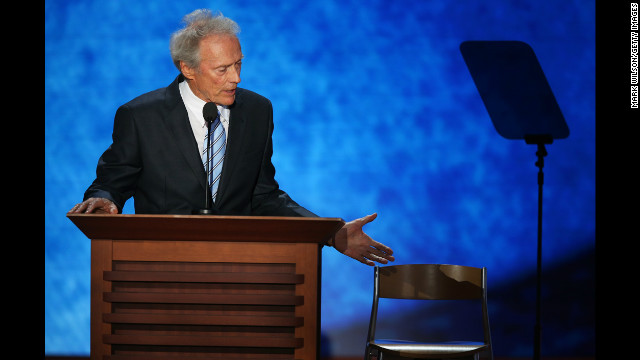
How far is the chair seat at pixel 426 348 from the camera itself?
9.13ft

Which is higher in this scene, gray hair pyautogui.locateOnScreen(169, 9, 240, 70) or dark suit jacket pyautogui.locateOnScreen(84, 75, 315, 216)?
gray hair pyautogui.locateOnScreen(169, 9, 240, 70)

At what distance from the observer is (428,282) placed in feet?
10.4

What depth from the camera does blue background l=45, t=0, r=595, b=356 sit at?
4270 millimetres

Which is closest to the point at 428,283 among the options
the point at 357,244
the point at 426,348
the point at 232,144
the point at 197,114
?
the point at 426,348

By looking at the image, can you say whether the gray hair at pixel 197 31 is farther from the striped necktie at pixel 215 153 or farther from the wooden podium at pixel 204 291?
the wooden podium at pixel 204 291

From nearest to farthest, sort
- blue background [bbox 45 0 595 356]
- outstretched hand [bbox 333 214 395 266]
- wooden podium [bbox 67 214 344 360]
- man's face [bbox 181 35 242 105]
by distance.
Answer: wooden podium [bbox 67 214 344 360]
outstretched hand [bbox 333 214 395 266]
man's face [bbox 181 35 242 105]
blue background [bbox 45 0 595 356]

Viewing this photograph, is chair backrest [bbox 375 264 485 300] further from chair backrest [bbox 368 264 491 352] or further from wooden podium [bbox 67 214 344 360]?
wooden podium [bbox 67 214 344 360]

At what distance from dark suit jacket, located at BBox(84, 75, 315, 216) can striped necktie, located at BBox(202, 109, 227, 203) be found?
4cm

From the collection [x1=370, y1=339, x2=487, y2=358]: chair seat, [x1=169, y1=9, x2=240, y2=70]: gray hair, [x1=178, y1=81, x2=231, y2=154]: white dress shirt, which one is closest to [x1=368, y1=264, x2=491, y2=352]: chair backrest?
[x1=370, y1=339, x2=487, y2=358]: chair seat

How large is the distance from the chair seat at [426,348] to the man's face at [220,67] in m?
1.20

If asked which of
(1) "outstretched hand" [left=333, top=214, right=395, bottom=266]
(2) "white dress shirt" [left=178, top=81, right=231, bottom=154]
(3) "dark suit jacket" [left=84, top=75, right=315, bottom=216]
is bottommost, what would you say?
(1) "outstretched hand" [left=333, top=214, right=395, bottom=266]
